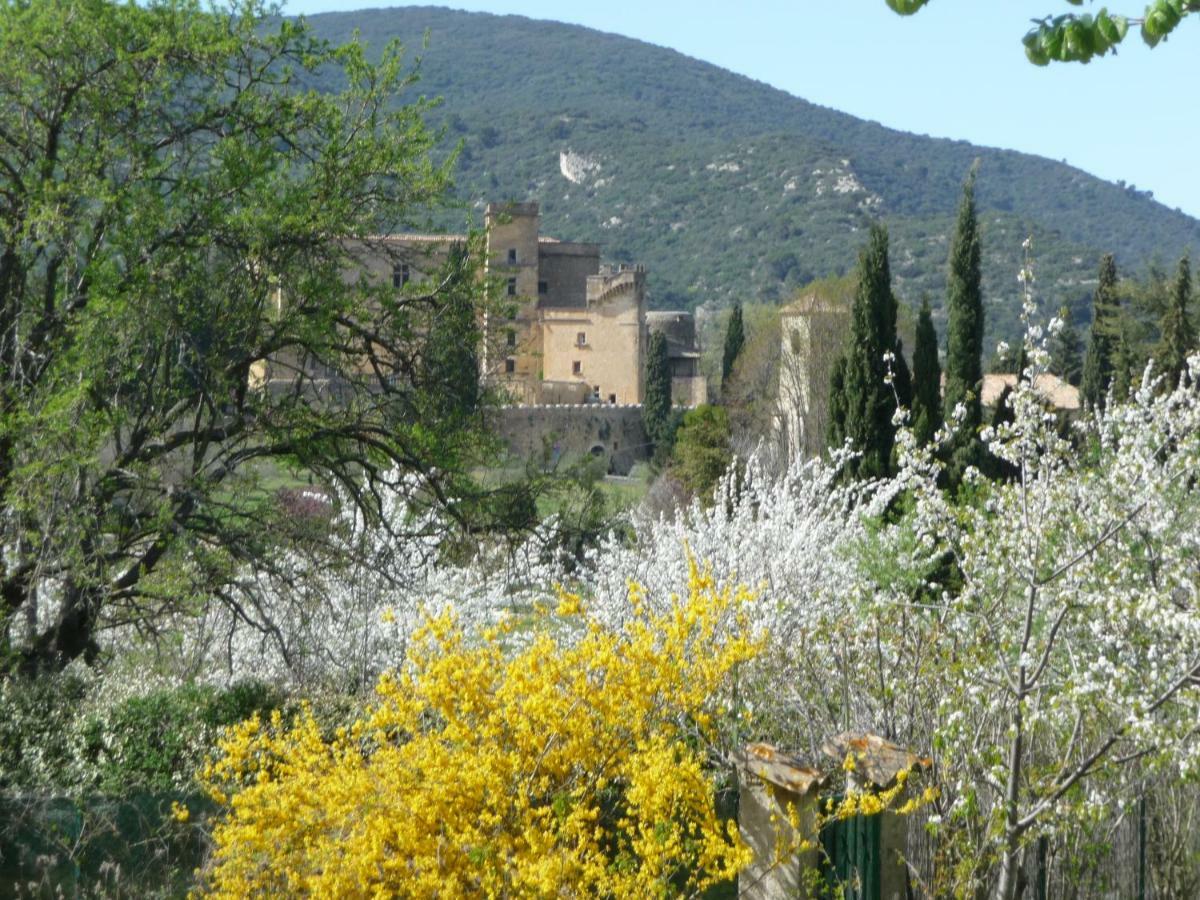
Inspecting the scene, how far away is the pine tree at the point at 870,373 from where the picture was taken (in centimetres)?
2486

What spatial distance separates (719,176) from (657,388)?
78.7 metres

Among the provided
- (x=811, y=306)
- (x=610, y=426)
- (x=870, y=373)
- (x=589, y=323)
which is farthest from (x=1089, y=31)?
(x=589, y=323)

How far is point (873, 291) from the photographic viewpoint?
2611 cm

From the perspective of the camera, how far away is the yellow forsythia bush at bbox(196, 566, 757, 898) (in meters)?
4.86

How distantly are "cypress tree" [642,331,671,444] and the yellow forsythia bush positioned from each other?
5954cm

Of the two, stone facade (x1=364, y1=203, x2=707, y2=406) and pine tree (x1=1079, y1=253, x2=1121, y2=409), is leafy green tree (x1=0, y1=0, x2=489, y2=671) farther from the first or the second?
stone facade (x1=364, y1=203, x2=707, y2=406)

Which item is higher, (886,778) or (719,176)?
(719,176)

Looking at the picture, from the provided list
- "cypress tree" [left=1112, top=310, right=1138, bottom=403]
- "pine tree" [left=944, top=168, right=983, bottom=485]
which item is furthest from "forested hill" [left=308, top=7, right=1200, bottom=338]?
"pine tree" [left=944, top=168, right=983, bottom=485]

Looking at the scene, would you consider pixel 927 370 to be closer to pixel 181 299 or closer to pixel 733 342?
pixel 181 299

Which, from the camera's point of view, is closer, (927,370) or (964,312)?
(927,370)

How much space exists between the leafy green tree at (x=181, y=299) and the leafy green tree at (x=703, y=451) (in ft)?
80.3

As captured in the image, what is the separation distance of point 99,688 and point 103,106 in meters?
3.80

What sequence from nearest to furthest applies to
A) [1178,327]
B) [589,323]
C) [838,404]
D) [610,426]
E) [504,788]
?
[504,788] → [838,404] → [1178,327] → [610,426] → [589,323]

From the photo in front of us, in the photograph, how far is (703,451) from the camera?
37562 mm
